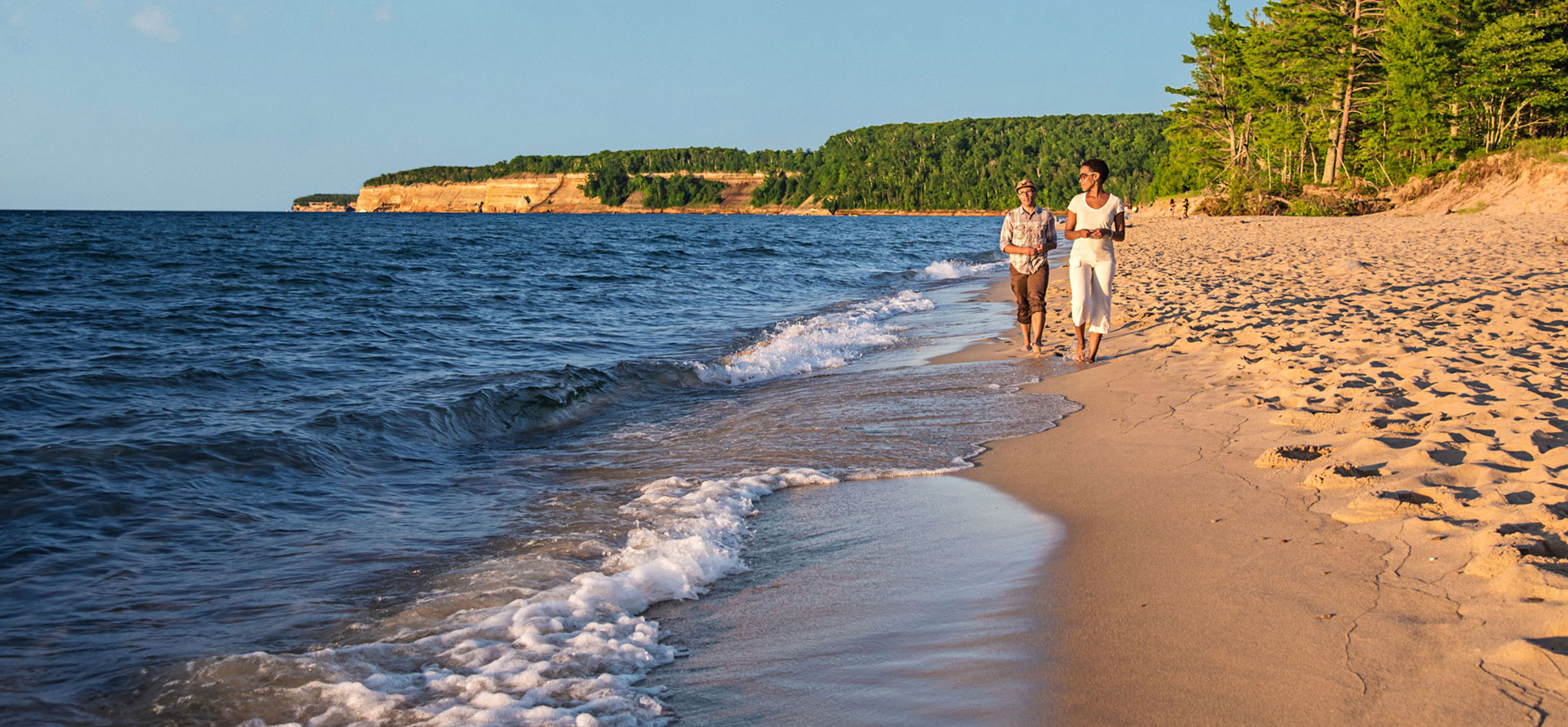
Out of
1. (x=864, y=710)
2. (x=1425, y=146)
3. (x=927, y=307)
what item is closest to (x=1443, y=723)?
(x=864, y=710)

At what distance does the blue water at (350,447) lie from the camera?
369 centimetres

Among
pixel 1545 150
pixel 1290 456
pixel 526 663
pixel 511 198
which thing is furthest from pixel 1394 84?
pixel 511 198

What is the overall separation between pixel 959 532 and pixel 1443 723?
7.31 feet

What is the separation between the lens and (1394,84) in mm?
33938

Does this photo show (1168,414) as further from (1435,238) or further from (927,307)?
(1435,238)

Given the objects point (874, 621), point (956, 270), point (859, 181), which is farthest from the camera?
point (859, 181)

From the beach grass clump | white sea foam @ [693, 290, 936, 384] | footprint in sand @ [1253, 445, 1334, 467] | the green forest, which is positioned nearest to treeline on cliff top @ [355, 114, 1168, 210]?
the green forest

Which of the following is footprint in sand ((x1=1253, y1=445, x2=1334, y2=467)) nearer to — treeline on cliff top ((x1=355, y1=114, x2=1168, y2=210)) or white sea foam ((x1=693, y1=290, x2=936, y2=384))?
white sea foam ((x1=693, y1=290, x2=936, y2=384))

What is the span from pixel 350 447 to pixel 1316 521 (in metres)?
6.42

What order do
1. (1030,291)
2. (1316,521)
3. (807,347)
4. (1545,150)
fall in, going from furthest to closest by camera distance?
1. (1545,150)
2. (807,347)
3. (1030,291)
4. (1316,521)

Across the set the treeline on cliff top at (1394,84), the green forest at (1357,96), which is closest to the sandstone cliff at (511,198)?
the green forest at (1357,96)

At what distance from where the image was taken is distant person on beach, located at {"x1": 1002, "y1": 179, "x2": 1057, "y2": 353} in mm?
8883

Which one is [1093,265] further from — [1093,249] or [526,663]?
[526,663]

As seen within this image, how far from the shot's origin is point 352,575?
4316 mm
